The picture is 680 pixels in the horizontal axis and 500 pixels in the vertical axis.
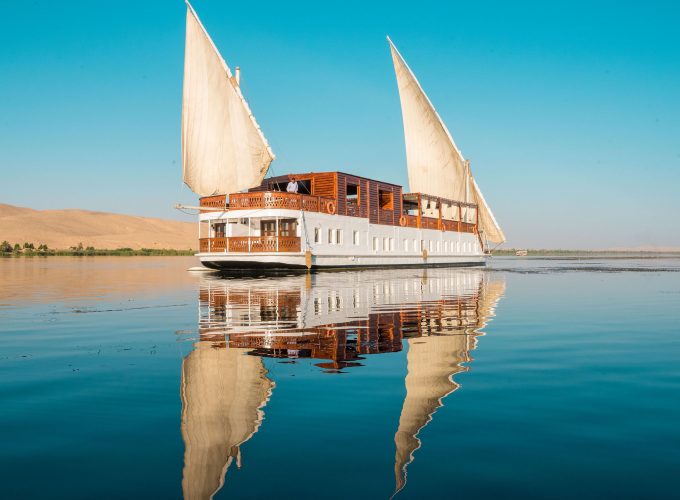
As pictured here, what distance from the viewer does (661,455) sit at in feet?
13.4

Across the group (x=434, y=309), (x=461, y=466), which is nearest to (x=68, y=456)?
(x=461, y=466)

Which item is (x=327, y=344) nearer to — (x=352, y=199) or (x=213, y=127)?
(x=213, y=127)

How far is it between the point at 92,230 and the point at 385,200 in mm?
128862

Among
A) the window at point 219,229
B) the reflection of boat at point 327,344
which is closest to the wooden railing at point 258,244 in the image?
the window at point 219,229

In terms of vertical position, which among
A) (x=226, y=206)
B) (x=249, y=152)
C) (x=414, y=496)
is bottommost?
(x=414, y=496)

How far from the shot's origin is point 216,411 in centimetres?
508

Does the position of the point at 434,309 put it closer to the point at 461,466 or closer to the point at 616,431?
the point at 616,431

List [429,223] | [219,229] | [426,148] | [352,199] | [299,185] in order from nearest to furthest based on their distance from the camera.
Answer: [219,229] → [299,185] → [352,199] → [429,223] → [426,148]

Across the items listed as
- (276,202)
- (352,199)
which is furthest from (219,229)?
(352,199)

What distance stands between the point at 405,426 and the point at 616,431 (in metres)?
1.60

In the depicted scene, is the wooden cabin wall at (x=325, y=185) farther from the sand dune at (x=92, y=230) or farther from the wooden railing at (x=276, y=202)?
the sand dune at (x=92, y=230)

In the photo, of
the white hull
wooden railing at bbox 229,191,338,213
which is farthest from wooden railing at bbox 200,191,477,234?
the white hull

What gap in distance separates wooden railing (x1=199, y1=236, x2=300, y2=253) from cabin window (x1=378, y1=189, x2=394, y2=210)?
1365 cm

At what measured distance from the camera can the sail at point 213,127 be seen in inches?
1470
